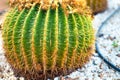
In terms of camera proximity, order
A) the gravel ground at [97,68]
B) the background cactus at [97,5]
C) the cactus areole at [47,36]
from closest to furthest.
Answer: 1. the cactus areole at [47,36]
2. the gravel ground at [97,68]
3. the background cactus at [97,5]

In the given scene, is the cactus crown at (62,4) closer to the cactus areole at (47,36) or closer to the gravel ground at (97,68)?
the cactus areole at (47,36)

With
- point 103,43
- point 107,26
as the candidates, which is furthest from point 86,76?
point 107,26

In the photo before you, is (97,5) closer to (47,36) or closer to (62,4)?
(62,4)

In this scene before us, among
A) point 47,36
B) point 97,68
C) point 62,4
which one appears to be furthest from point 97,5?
point 47,36

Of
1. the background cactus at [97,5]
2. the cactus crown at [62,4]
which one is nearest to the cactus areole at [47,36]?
the cactus crown at [62,4]

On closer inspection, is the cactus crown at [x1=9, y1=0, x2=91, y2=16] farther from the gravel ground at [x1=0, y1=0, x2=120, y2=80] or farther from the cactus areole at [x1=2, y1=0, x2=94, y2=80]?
the gravel ground at [x1=0, y1=0, x2=120, y2=80]

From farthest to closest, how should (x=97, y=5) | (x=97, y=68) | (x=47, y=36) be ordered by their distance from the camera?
(x=97, y=5) → (x=97, y=68) → (x=47, y=36)
